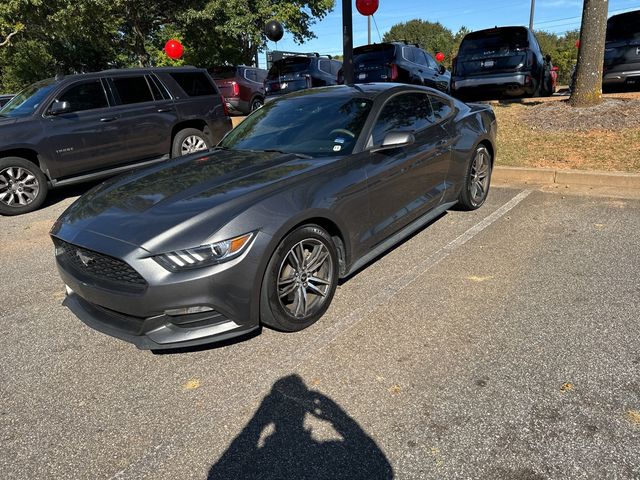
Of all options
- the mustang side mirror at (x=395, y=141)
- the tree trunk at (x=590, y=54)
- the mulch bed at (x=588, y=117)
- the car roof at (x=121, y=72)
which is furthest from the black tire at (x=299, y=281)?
the tree trunk at (x=590, y=54)

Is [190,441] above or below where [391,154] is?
below

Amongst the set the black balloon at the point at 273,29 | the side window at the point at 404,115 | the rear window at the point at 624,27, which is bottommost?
the side window at the point at 404,115

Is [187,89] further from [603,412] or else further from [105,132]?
[603,412]

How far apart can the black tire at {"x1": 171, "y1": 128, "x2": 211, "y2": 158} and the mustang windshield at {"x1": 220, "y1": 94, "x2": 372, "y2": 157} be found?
3746mm

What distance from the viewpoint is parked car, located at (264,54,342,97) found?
14086 millimetres

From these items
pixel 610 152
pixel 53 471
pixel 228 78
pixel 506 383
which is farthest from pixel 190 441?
pixel 228 78

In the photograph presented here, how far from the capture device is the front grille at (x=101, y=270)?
273 centimetres

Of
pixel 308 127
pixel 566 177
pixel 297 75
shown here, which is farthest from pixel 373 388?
pixel 297 75

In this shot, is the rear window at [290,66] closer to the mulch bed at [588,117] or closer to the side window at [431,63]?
the side window at [431,63]

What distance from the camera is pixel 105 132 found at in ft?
23.7

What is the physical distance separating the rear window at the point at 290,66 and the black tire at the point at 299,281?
469 inches

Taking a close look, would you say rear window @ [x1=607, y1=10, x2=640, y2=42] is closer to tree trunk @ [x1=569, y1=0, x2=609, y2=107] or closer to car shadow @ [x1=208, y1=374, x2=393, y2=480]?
tree trunk @ [x1=569, y1=0, x2=609, y2=107]

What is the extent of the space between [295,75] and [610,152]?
9.39 metres

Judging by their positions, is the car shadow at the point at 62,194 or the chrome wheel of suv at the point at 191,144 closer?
the car shadow at the point at 62,194
